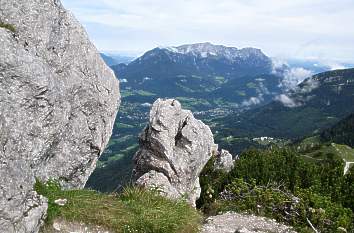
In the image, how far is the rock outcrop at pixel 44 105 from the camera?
1339 cm

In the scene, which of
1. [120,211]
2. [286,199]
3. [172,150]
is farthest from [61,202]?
[286,199]

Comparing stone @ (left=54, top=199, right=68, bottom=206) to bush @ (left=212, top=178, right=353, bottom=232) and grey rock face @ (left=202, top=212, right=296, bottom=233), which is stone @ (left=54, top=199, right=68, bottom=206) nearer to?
grey rock face @ (left=202, top=212, right=296, bottom=233)

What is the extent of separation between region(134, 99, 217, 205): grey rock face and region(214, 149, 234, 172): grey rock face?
8.57 meters

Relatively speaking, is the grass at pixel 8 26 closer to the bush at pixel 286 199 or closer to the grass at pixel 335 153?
the bush at pixel 286 199

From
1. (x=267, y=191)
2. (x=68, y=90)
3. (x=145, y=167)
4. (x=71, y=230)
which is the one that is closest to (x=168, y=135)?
(x=145, y=167)

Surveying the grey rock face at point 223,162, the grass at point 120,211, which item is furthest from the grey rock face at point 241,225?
the grey rock face at point 223,162

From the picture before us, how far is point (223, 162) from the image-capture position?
40344 mm

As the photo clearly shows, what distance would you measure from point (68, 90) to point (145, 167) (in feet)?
33.2

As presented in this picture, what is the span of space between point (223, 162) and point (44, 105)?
26873mm

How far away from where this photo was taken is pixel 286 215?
22594mm

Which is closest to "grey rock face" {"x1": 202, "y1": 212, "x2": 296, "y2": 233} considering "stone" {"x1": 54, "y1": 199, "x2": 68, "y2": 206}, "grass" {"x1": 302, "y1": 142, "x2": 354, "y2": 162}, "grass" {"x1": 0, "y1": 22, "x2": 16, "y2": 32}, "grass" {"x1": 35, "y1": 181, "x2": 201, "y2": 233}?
"grass" {"x1": 35, "y1": 181, "x2": 201, "y2": 233}

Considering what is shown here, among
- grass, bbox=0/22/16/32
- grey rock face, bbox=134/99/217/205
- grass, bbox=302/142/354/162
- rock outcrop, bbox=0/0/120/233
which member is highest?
grass, bbox=0/22/16/32

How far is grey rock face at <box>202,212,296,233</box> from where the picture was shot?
1903 cm

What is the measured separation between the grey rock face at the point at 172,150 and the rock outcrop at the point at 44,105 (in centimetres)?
564
